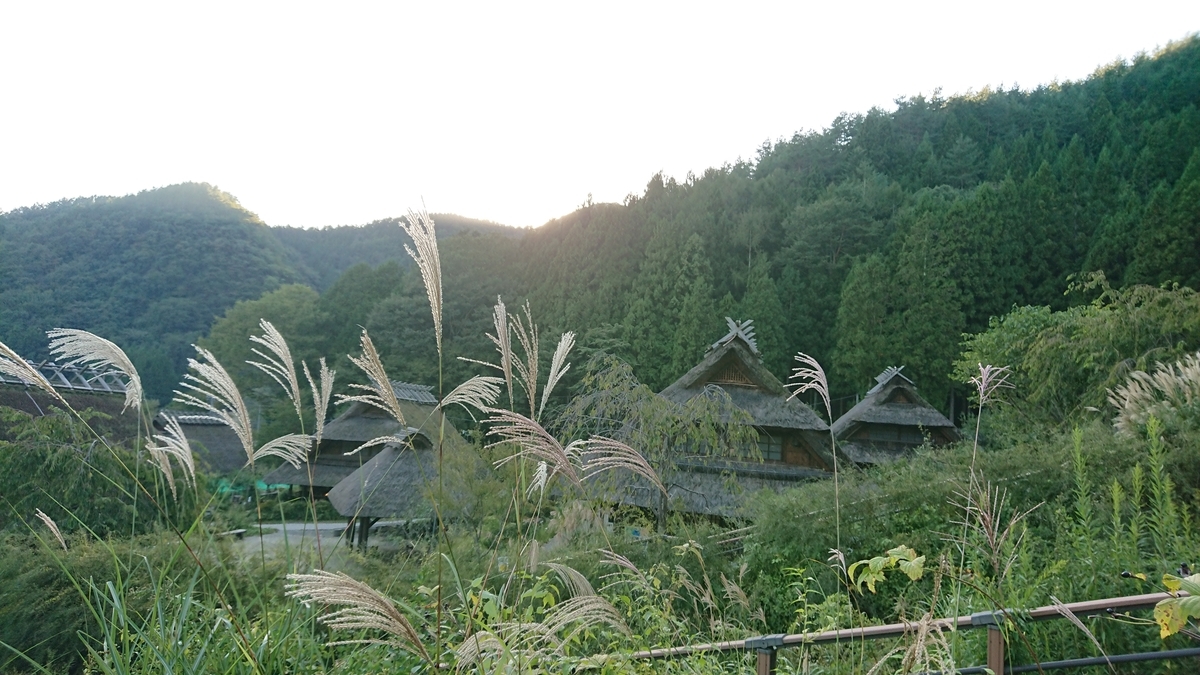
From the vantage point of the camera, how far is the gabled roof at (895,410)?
50.8 feet

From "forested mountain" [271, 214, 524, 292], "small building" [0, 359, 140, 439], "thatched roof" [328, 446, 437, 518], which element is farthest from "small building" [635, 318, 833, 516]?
"forested mountain" [271, 214, 524, 292]

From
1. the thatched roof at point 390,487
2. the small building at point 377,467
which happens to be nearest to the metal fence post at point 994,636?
the small building at point 377,467

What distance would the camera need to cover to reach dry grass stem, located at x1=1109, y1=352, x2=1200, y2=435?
4.12m

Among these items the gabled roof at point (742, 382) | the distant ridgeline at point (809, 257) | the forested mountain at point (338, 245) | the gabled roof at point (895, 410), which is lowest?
the gabled roof at point (895, 410)

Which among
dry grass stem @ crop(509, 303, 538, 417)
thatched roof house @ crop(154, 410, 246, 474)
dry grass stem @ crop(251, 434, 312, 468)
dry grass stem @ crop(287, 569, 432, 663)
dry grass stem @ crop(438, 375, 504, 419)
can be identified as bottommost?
thatched roof house @ crop(154, 410, 246, 474)

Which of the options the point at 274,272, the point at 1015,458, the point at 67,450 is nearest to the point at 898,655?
the point at 1015,458

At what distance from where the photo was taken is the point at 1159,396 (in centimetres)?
488

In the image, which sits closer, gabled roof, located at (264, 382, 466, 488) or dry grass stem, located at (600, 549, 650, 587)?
dry grass stem, located at (600, 549, 650, 587)

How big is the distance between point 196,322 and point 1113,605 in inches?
1512

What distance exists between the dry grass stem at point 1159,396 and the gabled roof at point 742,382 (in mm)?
6077

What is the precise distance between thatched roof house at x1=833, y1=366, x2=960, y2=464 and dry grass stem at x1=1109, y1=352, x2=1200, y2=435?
35.2ft

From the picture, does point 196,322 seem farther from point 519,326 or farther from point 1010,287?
point 519,326

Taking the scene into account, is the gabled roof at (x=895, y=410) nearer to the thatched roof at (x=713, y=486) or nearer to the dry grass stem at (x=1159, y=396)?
the thatched roof at (x=713, y=486)

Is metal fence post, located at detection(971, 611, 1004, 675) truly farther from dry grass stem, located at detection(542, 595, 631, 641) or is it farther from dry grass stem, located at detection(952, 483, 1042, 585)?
dry grass stem, located at detection(542, 595, 631, 641)
